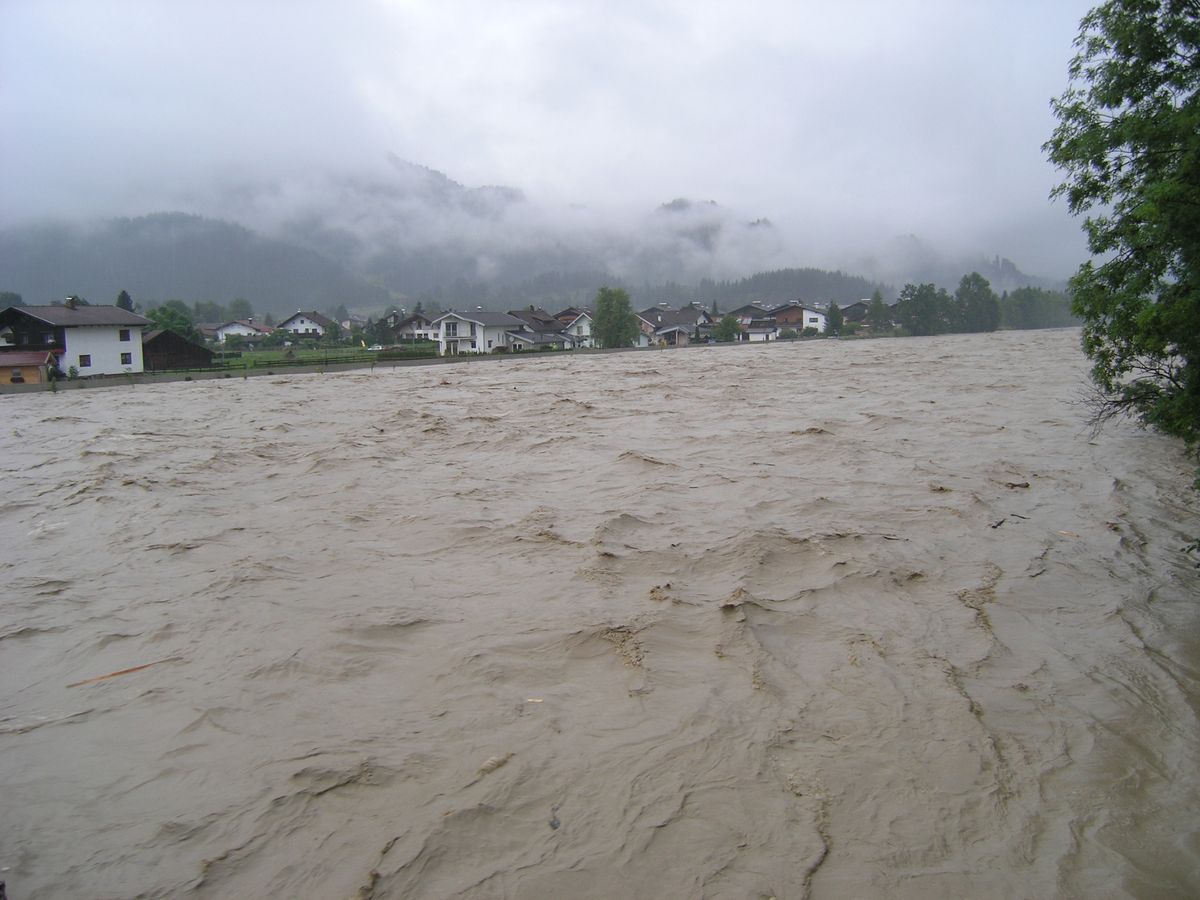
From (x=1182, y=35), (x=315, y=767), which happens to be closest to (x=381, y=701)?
(x=315, y=767)

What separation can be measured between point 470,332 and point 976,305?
202 ft

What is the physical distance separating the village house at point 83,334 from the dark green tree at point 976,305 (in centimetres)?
8526

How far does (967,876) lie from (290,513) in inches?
334

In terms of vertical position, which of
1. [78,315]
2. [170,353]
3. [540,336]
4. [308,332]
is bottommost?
[170,353]

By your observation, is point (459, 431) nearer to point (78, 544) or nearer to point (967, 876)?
point (78, 544)

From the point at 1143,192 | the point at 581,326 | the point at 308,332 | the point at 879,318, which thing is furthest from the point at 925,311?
the point at 1143,192

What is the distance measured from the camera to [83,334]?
42.3 meters

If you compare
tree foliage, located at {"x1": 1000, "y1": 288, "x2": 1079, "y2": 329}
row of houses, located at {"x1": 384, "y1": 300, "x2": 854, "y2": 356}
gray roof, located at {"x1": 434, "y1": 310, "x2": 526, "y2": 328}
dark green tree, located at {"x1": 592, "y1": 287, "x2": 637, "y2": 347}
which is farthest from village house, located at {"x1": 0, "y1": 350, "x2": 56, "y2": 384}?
tree foliage, located at {"x1": 1000, "y1": 288, "x2": 1079, "y2": 329}

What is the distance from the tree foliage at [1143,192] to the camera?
556cm

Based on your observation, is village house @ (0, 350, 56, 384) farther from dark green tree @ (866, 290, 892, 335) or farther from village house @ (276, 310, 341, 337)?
dark green tree @ (866, 290, 892, 335)

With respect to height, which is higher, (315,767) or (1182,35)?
(1182,35)

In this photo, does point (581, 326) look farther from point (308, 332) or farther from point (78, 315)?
point (78, 315)

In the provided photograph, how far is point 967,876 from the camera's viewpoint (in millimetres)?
3473

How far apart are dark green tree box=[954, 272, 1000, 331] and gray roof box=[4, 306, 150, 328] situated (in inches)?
3360
